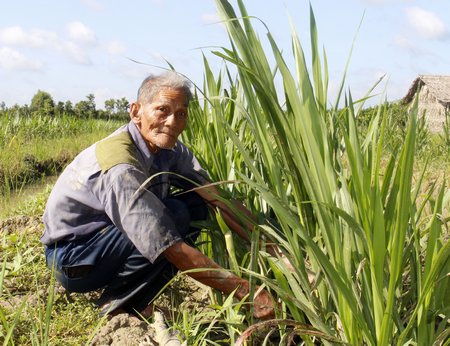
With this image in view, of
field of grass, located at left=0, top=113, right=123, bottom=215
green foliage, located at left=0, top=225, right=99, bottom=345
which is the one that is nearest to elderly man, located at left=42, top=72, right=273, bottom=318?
green foliage, located at left=0, top=225, right=99, bottom=345

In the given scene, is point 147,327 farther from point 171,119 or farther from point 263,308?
point 171,119

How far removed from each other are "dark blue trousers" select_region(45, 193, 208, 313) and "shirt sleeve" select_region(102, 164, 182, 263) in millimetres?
259

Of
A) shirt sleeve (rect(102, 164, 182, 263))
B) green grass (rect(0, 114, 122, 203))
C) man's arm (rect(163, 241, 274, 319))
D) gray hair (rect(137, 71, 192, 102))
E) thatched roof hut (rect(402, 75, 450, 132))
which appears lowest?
thatched roof hut (rect(402, 75, 450, 132))

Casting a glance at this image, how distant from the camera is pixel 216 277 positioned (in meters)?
1.90

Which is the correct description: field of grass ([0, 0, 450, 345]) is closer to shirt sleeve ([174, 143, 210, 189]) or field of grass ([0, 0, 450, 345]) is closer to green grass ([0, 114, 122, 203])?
shirt sleeve ([174, 143, 210, 189])

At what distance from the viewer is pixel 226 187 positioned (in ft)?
7.80

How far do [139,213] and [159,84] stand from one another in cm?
51

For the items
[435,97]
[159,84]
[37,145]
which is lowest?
[435,97]

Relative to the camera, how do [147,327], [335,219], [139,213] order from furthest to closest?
[147,327] < [139,213] < [335,219]

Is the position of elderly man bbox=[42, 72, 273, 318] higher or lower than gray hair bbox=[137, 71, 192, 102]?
lower

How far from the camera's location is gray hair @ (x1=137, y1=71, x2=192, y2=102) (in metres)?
2.20

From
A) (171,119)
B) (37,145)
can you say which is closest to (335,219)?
(171,119)

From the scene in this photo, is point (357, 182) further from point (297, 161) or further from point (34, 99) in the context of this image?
point (34, 99)

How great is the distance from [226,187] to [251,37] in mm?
936
